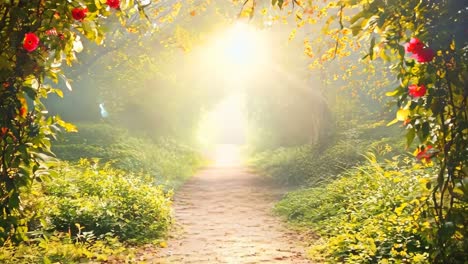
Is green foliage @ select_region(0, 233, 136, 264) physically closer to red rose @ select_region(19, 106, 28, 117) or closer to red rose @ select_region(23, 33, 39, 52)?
red rose @ select_region(19, 106, 28, 117)

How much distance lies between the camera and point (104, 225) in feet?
23.8

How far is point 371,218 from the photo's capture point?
22.8 feet

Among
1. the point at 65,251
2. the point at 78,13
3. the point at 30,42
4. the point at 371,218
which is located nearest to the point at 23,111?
the point at 30,42

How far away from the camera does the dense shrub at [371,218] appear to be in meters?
5.11

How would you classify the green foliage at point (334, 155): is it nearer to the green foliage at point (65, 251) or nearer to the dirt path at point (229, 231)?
the dirt path at point (229, 231)

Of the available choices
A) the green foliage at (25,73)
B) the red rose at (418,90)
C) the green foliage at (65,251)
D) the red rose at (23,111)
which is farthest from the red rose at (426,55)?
the green foliage at (65,251)

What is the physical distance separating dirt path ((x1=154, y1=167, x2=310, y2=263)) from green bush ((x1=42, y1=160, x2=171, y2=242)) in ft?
1.93

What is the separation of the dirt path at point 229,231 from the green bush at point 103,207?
0.59 metres

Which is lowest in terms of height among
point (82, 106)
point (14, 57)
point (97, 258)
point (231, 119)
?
point (97, 258)


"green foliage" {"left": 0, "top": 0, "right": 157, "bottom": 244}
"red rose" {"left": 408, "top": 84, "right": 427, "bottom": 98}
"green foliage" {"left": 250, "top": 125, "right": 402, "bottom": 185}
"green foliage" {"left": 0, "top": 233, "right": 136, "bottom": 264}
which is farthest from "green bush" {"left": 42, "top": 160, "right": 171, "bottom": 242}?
"green foliage" {"left": 250, "top": 125, "right": 402, "bottom": 185}

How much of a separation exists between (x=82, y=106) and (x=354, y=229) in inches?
1002

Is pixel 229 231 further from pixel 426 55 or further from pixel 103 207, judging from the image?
pixel 426 55

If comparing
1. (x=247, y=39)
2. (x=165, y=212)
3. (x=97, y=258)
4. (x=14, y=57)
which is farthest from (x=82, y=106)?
(x=14, y=57)

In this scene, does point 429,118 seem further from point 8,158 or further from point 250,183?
point 250,183
